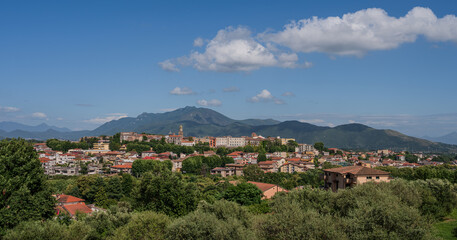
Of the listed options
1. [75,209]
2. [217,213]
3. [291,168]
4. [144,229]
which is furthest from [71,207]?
[291,168]

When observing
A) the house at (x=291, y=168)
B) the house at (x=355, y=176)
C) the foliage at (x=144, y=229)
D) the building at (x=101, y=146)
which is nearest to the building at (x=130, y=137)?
the building at (x=101, y=146)

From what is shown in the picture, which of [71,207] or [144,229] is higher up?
[144,229]

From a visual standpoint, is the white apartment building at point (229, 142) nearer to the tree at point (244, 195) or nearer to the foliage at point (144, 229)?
the tree at point (244, 195)

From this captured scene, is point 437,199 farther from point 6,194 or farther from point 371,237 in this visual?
point 6,194

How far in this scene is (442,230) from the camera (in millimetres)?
20703

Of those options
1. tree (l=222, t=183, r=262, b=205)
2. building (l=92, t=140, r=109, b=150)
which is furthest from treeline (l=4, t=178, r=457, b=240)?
building (l=92, t=140, r=109, b=150)

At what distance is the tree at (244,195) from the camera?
1420 inches

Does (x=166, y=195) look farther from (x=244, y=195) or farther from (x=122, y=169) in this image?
(x=122, y=169)

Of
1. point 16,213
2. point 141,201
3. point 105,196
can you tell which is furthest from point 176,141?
point 16,213

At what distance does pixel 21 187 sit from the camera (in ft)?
62.3

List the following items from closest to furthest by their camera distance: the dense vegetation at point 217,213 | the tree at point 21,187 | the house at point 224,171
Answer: the dense vegetation at point 217,213
the tree at point 21,187
the house at point 224,171

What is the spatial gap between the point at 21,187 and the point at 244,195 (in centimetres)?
2208

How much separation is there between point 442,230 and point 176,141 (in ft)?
424

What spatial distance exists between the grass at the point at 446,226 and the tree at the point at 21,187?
21887 mm
